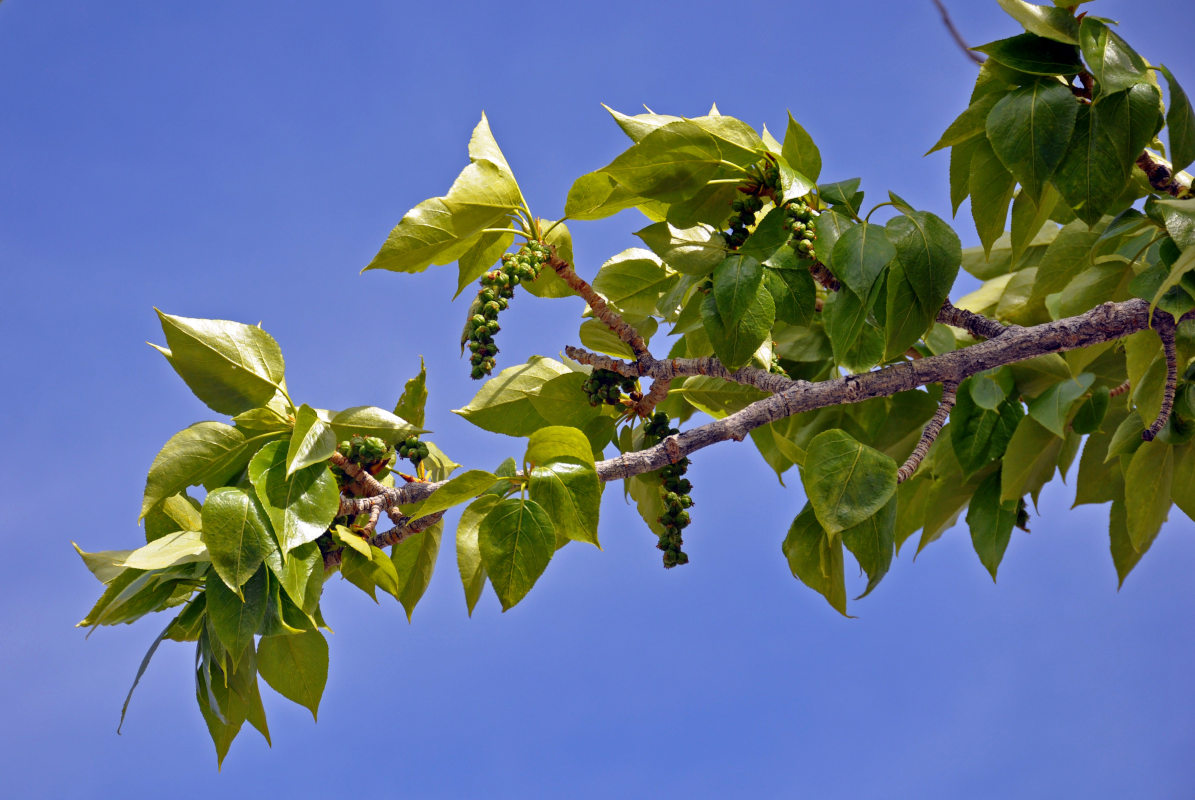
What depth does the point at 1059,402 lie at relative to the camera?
3.19ft

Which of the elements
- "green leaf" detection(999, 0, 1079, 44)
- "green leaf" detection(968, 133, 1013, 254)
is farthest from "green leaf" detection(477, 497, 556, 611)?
"green leaf" detection(999, 0, 1079, 44)

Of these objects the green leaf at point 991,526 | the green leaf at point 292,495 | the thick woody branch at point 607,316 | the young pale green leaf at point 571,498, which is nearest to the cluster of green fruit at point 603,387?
the thick woody branch at point 607,316

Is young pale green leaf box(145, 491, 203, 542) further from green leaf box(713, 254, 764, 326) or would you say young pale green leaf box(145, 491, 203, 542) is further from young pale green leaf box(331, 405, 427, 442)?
green leaf box(713, 254, 764, 326)

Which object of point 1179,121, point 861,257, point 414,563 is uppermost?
point 1179,121

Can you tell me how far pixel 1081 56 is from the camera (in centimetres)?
84

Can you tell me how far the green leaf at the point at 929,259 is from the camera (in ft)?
2.58

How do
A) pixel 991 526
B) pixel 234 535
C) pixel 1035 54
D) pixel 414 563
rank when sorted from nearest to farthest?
pixel 234 535 → pixel 1035 54 → pixel 414 563 → pixel 991 526

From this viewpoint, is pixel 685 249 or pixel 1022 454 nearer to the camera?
pixel 685 249

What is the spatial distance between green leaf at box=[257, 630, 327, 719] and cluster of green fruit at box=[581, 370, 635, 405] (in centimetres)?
34

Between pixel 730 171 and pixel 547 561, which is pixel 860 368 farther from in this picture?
pixel 547 561

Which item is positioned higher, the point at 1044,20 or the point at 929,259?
the point at 1044,20

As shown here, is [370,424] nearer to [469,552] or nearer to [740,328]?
[469,552]

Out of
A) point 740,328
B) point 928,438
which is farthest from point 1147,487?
point 740,328

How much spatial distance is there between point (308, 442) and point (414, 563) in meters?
0.24
